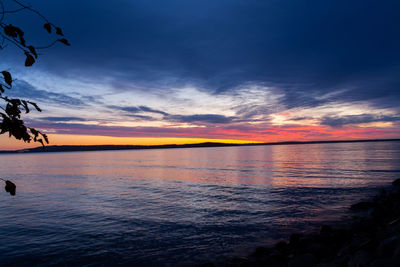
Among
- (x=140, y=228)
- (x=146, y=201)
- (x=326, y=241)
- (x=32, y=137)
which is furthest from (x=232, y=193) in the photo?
(x=32, y=137)

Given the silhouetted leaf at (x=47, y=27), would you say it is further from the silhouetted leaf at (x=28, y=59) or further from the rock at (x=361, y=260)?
the rock at (x=361, y=260)

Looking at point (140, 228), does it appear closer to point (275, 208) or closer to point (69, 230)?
point (69, 230)

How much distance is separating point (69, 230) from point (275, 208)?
1622 centimetres

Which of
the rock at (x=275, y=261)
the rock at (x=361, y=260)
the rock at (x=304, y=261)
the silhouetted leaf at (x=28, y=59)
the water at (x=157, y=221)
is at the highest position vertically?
the silhouetted leaf at (x=28, y=59)

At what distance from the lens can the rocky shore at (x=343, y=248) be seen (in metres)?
7.68

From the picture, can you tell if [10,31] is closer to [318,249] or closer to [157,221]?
[318,249]

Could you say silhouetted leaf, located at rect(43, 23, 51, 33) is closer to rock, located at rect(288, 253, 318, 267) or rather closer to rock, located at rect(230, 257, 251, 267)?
rock, located at rect(288, 253, 318, 267)

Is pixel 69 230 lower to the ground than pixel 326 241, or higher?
lower

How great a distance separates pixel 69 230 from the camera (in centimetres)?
1678

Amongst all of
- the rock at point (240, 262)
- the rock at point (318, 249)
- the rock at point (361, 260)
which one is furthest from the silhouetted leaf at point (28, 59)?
the rock at point (318, 249)

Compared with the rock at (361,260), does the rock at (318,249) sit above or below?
below

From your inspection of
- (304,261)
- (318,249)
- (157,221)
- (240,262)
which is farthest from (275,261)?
(157,221)

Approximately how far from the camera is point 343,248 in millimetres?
10555

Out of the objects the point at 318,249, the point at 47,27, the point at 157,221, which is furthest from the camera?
the point at 157,221
